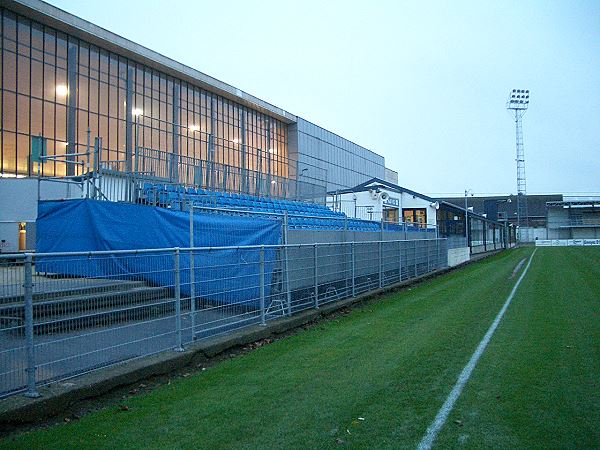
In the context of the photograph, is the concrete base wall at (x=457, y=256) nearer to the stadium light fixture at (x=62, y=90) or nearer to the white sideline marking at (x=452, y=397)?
the white sideline marking at (x=452, y=397)

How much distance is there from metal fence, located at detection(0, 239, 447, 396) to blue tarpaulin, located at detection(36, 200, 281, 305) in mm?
25

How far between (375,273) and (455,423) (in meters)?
12.7

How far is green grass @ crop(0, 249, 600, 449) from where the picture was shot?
5109 millimetres

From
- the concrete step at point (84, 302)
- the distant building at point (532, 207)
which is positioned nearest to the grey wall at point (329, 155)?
the concrete step at point (84, 302)

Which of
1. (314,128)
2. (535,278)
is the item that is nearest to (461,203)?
(314,128)

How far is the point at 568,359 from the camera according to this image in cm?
805

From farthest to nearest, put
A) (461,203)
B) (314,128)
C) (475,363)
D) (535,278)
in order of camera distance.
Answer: (461,203), (314,128), (535,278), (475,363)

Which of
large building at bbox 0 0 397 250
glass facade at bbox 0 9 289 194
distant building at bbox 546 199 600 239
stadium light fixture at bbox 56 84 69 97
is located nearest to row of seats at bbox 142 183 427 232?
large building at bbox 0 0 397 250

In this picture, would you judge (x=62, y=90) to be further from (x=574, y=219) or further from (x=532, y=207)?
(x=532, y=207)

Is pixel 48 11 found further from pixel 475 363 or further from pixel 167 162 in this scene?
pixel 475 363

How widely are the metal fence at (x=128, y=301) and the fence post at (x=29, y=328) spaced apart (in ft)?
0.03

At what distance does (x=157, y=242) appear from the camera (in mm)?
13250

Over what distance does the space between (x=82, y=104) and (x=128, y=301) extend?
95.7ft

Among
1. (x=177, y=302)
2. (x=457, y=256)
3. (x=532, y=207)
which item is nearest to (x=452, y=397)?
(x=177, y=302)
